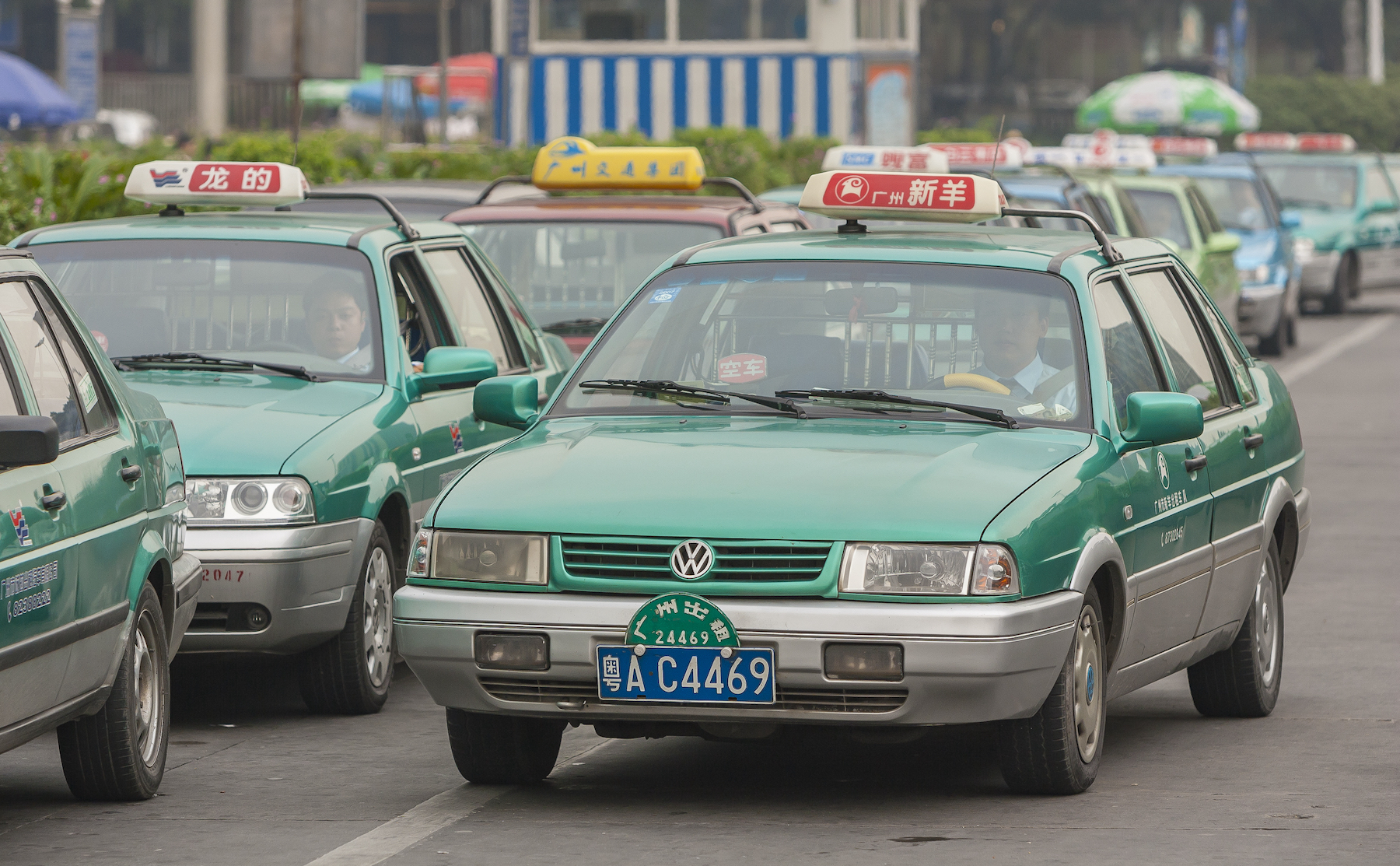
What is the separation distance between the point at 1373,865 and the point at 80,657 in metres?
3.04

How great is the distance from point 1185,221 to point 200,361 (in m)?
13.7

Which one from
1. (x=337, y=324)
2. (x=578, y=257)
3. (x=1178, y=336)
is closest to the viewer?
(x=1178, y=336)

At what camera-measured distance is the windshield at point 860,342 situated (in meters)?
6.94

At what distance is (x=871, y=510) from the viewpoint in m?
6.01

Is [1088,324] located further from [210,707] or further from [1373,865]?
[210,707]

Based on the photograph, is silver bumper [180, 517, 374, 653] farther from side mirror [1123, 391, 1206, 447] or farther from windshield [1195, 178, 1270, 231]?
windshield [1195, 178, 1270, 231]

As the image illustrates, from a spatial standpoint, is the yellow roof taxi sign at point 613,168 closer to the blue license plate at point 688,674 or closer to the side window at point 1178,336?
the side window at point 1178,336

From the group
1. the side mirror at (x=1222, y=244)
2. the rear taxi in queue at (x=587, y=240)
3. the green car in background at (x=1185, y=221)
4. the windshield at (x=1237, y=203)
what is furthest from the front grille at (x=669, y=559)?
the windshield at (x=1237, y=203)

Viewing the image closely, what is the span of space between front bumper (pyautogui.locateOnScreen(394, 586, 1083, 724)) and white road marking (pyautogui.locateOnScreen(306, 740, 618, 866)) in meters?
0.32

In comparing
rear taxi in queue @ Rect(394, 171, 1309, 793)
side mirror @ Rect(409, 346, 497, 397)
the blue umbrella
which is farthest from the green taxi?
the blue umbrella

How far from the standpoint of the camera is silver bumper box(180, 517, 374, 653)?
767cm

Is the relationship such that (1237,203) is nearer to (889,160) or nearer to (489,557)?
(889,160)

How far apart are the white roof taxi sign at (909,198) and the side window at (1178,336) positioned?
557mm

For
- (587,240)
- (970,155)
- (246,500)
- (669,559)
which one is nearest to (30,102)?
(970,155)
